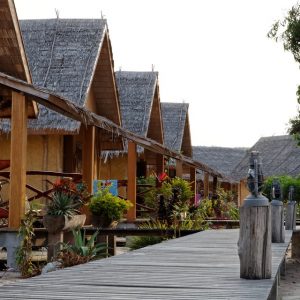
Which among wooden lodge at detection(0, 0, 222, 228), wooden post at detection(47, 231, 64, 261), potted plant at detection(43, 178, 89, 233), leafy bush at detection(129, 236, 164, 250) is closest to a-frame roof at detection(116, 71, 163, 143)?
wooden lodge at detection(0, 0, 222, 228)

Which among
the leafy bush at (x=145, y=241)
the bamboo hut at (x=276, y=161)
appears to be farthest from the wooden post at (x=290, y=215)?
the bamboo hut at (x=276, y=161)

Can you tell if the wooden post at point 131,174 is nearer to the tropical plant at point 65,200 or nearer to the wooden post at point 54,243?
the tropical plant at point 65,200

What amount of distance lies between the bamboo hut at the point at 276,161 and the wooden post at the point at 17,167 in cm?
2880

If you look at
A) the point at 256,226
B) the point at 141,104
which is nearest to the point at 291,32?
the point at 141,104

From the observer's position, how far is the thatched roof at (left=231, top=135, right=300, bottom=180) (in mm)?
39594

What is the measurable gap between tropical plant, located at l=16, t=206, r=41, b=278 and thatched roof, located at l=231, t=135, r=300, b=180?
2923cm

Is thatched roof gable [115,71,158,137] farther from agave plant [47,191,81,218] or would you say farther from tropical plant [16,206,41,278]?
tropical plant [16,206,41,278]

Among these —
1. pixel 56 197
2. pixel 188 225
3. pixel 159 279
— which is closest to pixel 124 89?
pixel 188 225

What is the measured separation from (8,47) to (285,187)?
65.6ft

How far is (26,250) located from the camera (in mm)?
9945

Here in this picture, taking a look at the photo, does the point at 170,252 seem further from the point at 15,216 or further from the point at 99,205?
the point at 99,205

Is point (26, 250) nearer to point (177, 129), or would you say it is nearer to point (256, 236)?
point (256, 236)

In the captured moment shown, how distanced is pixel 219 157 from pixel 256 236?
146 feet

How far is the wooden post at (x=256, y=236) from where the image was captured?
4.61 meters
